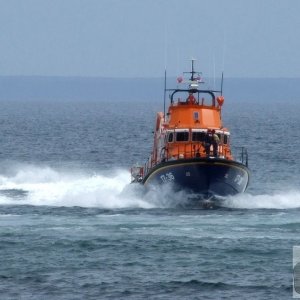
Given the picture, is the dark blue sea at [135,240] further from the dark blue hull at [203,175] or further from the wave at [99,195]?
the dark blue hull at [203,175]

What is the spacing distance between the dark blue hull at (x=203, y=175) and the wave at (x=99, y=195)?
1.74 ft

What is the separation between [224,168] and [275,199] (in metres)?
4.60

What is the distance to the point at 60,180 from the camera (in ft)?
218

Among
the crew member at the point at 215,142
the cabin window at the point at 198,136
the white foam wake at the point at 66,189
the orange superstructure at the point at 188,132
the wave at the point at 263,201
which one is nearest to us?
the crew member at the point at 215,142

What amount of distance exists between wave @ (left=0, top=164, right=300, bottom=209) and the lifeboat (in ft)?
1.75

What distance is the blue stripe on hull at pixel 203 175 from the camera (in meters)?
51.2

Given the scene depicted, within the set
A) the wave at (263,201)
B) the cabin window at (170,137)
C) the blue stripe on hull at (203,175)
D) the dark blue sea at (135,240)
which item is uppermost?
the cabin window at (170,137)

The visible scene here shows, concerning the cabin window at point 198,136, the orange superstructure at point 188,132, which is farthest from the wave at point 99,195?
the cabin window at point 198,136

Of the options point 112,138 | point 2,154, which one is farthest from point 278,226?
point 112,138

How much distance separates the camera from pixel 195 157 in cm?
5144

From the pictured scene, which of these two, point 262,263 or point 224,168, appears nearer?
point 262,263

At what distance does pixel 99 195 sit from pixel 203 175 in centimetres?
610

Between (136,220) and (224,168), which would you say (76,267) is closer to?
(136,220)

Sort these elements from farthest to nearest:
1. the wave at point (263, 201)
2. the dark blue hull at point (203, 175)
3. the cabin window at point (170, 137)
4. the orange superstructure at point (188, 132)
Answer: the cabin window at point (170, 137) → the orange superstructure at point (188, 132) → the wave at point (263, 201) → the dark blue hull at point (203, 175)
